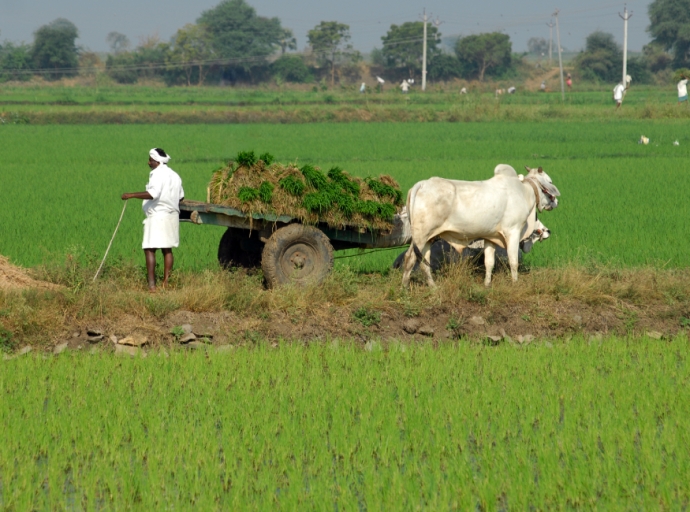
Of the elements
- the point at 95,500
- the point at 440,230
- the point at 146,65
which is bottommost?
the point at 95,500

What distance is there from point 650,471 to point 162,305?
4130 mm

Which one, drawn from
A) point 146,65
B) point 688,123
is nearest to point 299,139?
point 688,123

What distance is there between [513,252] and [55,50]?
215 feet

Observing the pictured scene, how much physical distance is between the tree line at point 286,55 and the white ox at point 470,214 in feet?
189

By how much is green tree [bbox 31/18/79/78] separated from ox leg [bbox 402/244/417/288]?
6389 centimetres

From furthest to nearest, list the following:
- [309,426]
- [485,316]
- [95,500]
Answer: [485,316] → [309,426] → [95,500]

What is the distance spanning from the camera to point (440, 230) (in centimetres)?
814

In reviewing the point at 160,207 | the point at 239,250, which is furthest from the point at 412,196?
the point at 160,207

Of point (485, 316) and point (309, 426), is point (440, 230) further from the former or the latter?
point (309, 426)

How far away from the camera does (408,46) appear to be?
73188mm

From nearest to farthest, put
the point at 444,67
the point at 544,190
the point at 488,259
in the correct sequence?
1. the point at 488,259
2. the point at 544,190
3. the point at 444,67

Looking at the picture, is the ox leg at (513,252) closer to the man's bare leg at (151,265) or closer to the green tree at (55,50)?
the man's bare leg at (151,265)

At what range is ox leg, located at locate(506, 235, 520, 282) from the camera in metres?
8.38

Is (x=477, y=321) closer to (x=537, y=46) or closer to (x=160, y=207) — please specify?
(x=160, y=207)
